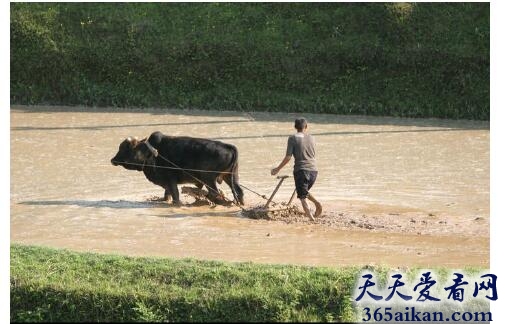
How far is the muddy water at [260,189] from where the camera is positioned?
10.8 meters

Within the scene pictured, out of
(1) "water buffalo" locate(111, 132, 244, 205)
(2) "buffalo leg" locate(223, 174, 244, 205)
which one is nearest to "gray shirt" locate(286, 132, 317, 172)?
(1) "water buffalo" locate(111, 132, 244, 205)

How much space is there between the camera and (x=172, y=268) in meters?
9.14

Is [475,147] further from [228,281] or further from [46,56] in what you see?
[46,56]

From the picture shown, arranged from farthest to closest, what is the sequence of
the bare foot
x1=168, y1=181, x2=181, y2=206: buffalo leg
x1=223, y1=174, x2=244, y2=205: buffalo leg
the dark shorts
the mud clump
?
1. x1=168, y1=181, x2=181, y2=206: buffalo leg
2. x1=223, y1=174, x2=244, y2=205: buffalo leg
3. the mud clump
4. the bare foot
5. the dark shorts

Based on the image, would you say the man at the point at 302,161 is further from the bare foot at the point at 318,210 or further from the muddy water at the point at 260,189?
the muddy water at the point at 260,189

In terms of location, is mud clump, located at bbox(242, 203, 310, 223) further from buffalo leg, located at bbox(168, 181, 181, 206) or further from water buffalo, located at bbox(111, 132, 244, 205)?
buffalo leg, located at bbox(168, 181, 181, 206)

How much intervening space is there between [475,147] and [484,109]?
12.9 feet

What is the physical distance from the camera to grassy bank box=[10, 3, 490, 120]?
872 inches

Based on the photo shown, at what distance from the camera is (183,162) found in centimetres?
1308

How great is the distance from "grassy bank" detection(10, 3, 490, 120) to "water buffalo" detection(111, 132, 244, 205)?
28.4 feet

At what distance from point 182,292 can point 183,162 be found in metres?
4.69

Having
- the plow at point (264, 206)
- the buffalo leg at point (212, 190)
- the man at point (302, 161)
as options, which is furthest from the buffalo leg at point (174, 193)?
the man at point (302, 161)

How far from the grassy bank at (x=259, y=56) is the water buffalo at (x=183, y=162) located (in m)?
8.67
